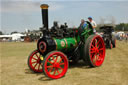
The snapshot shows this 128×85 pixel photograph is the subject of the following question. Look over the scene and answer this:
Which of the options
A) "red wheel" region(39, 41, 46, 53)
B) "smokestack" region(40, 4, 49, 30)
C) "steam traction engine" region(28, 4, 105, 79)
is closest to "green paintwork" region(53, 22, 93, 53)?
"steam traction engine" region(28, 4, 105, 79)

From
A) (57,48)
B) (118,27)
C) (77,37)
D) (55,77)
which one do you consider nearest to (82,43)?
(77,37)

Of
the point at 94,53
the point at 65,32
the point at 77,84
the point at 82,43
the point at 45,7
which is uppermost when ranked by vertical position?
the point at 45,7

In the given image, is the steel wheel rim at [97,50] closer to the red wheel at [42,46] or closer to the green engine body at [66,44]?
the green engine body at [66,44]

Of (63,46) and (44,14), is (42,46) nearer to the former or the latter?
(63,46)

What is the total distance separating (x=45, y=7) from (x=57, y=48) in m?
1.32

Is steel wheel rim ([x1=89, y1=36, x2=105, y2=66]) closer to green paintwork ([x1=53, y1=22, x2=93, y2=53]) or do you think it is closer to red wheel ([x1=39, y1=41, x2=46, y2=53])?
green paintwork ([x1=53, y1=22, x2=93, y2=53])

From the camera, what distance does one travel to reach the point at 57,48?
4578 millimetres

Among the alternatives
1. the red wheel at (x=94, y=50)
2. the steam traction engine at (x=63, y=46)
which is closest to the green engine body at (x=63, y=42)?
the steam traction engine at (x=63, y=46)

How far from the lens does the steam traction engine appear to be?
4340mm

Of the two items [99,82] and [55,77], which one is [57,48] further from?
[99,82]

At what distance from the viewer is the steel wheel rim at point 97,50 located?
5389 millimetres

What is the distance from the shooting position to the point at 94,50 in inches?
212

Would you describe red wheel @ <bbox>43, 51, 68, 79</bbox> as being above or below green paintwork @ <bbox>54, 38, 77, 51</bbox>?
below

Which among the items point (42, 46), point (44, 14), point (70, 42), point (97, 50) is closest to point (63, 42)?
point (70, 42)
